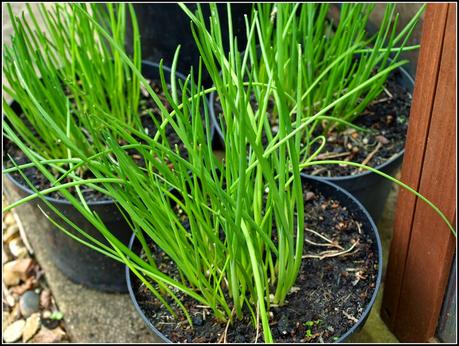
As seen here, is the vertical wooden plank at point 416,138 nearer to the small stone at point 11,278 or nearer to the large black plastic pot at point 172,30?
the large black plastic pot at point 172,30

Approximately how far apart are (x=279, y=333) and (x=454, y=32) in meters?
0.50

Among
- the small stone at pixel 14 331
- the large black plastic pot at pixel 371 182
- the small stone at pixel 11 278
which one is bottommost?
the small stone at pixel 14 331

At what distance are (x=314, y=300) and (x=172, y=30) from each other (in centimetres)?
89

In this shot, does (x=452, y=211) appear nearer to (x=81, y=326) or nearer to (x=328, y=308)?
(x=328, y=308)

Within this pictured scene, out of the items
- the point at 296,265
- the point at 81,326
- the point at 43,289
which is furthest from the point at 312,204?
the point at 43,289

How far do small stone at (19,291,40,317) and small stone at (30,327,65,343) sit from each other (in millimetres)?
64

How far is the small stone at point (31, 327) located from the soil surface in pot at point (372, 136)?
0.62 m

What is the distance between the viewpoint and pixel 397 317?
1244 mm

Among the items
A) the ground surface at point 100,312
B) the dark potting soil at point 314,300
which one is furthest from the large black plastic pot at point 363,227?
the ground surface at point 100,312

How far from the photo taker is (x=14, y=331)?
4.67 feet

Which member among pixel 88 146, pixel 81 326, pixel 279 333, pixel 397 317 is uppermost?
pixel 88 146

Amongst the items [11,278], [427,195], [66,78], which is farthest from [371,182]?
[11,278]

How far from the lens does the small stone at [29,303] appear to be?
57.2 inches

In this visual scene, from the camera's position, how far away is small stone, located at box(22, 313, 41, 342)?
141 centimetres
